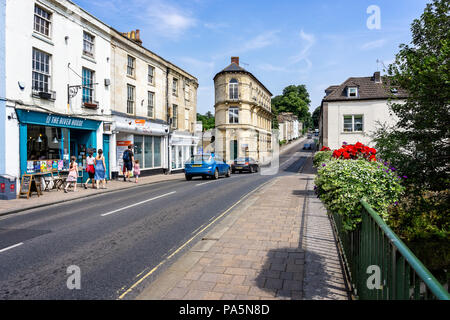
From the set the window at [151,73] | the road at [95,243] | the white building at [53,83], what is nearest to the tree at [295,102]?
the window at [151,73]

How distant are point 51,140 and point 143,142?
28.2ft

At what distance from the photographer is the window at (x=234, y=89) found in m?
43.6

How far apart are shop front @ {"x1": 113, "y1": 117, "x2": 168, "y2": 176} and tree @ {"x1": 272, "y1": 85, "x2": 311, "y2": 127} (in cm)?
6543

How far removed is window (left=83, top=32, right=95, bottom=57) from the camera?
17781 mm

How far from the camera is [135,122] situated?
71.2ft

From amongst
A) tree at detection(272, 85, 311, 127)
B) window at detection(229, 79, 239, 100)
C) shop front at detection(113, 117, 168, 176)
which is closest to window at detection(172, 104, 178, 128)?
shop front at detection(113, 117, 168, 176)

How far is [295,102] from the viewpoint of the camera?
295 ft

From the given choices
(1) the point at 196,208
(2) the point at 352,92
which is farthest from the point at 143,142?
(2) the point at 352,92

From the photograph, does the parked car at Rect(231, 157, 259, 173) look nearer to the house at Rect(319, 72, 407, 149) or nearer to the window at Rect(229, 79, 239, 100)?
the house at Rect(319, 72, 407, 149)

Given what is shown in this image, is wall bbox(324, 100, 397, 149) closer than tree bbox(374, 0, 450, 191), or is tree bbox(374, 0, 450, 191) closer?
tree bbox(374, 0, 450, 191)

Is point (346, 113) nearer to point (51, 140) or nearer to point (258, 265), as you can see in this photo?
point (51, 140)

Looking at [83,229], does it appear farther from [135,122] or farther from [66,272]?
[135,122]
